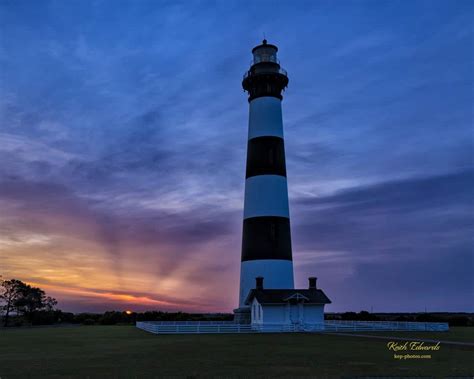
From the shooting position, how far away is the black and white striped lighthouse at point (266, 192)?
41031mm

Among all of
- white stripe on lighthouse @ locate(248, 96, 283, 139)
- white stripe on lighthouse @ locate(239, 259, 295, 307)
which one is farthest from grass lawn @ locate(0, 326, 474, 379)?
white stripe on lighthouse @ locate(248, 96, 283, 139)

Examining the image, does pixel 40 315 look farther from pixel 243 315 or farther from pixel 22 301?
pixel 243 315

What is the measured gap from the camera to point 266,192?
138 ft

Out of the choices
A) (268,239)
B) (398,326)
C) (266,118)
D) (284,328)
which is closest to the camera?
(284,328)

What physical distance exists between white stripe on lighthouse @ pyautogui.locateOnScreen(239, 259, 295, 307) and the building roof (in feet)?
3.99

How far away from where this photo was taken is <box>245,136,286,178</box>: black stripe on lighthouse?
42875mm

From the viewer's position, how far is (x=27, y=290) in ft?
199

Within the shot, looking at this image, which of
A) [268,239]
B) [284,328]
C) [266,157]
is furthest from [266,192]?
[284,328]

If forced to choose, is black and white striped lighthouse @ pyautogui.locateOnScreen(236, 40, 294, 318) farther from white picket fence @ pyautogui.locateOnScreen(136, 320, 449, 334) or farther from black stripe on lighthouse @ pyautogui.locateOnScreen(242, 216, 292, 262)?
white picket fence @ pyautogui.locateOnScreen(136, 320, 449, 334)

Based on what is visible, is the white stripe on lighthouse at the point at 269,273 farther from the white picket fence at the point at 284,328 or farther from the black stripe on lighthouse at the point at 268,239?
the white picket fence at the point at 284,328

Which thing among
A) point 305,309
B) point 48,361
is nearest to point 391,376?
point 48,361

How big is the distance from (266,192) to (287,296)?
9557mm

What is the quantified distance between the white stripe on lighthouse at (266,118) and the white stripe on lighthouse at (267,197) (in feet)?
14.8

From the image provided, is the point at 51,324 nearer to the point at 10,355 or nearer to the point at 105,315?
the point at 105,315
